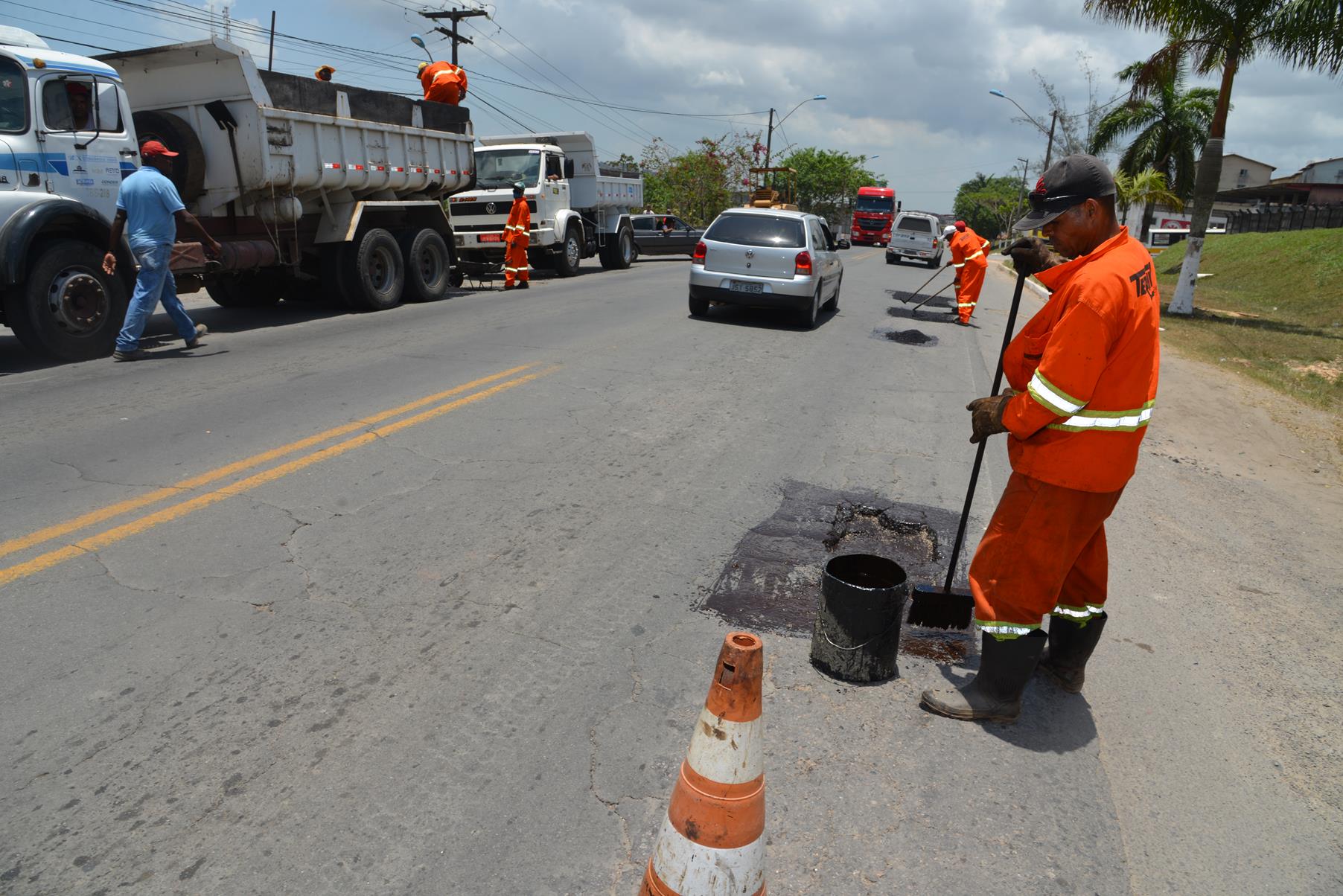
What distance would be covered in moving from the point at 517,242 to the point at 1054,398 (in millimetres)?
14772

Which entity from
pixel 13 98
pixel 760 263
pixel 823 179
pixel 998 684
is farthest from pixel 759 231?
pixel 823 179

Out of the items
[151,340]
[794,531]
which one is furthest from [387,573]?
[151,340]

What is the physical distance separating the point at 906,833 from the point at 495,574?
221 cm

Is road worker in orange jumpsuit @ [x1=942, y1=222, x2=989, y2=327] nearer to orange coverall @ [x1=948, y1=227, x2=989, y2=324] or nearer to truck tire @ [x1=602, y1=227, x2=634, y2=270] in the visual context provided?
orange coverall @ [x1=948, y1=227, x2=989, y2=324]

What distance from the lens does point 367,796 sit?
2.63 meters

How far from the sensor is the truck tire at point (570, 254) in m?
19.8

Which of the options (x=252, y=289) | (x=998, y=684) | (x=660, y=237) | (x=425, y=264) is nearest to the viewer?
(x=998, y=684)

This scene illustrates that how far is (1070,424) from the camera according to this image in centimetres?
296

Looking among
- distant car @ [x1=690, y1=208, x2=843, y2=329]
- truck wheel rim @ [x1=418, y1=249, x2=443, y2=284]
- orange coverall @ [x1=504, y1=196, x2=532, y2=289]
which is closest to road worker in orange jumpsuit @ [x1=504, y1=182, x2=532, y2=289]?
orange coverall @ [x1=504, y1=196, x2=532, y2=289]

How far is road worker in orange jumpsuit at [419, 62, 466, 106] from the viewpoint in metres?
14.3

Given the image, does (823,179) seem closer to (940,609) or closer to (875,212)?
(875,212)

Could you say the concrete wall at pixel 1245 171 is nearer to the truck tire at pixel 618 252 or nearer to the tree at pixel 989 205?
the tree at pixel 989 205

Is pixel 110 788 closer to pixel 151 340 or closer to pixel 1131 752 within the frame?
pixel 1131 752

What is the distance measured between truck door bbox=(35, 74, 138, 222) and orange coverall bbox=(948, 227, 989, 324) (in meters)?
11.3
